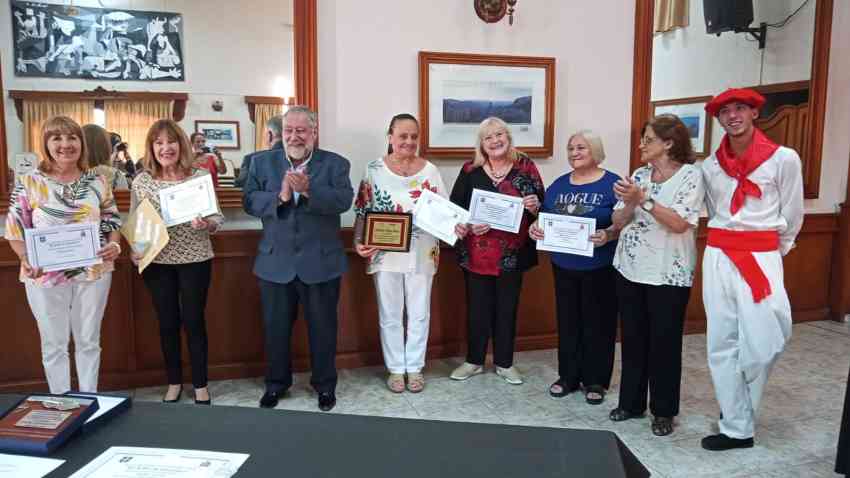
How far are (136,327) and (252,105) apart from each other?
1391mm

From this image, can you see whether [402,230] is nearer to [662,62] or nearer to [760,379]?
[760,379]

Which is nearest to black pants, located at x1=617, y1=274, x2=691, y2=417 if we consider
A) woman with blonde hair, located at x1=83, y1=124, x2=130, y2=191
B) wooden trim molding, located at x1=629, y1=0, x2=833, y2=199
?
wooden trim molding, located at x1=629, y1=0, x2=833, y2=199

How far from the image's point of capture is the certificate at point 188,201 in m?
3.10

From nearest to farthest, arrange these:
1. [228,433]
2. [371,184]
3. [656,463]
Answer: [228,433]
[656,463]
[371,184]

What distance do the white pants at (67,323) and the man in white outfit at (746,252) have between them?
278 centimetres

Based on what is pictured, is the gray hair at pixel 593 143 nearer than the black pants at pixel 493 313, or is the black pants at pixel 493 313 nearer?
the gray hair at pixel 593 143

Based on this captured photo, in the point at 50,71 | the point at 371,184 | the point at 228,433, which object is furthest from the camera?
the point at 371,184

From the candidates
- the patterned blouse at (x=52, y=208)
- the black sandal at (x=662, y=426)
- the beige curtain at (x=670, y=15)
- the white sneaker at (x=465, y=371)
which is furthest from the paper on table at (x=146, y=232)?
the beige curtain at (x=670, y=15)

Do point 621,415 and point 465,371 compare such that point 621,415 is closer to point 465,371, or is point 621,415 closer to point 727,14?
point 465,371

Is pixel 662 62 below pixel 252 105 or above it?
above

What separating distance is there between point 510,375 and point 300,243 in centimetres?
144

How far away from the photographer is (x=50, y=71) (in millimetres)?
3293

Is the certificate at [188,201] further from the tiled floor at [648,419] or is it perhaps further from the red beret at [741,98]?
the red beret at [741,98]

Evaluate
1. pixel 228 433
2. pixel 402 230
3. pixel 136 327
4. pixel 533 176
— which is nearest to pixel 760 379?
pixel 533 176
